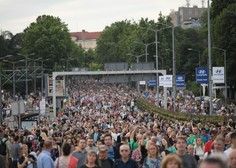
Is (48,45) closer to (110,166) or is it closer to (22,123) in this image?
(22,123)

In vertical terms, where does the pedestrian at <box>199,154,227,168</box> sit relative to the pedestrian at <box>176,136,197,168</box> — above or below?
above

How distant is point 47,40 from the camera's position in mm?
143250

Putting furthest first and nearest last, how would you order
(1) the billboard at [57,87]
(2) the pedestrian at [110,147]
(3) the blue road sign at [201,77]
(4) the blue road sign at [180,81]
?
(1) the billboard at [57,87] < (4) the blue road sign at [180,81] < (3) the blue road sign at [201,77] < (2) the pedestrian at [110,147]

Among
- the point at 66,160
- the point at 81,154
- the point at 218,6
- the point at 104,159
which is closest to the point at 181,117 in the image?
the point at 218,6

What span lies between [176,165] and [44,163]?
5.96m

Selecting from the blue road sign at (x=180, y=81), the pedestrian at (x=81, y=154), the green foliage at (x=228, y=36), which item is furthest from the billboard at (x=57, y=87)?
the pedestrian at (x=81, y=154)

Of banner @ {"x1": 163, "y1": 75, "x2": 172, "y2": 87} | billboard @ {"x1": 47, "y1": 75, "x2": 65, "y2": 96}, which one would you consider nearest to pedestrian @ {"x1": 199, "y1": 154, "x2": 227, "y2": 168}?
banner @ {"x1": 163, "y1": 75, "x2": 172, "y2": 87}

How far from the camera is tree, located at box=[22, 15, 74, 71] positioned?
142 metres

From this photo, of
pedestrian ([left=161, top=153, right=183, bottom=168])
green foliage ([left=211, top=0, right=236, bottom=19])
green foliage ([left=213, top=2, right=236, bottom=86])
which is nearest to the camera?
pedestrian ([left=161, top=153, right=183, bottom=168])

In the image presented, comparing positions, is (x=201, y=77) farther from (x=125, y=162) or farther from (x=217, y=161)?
(x=217, y=161)

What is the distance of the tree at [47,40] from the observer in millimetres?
141625

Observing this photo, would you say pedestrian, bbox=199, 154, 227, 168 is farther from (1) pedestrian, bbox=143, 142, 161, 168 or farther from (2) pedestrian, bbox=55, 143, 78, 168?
(2) pedestrian, bbox=55, 143, 78, 168

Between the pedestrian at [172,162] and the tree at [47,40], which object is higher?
the tree at [47,40]

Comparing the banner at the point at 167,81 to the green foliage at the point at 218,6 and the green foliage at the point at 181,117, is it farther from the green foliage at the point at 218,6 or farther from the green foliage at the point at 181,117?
the green foliage at the point at 218,6
